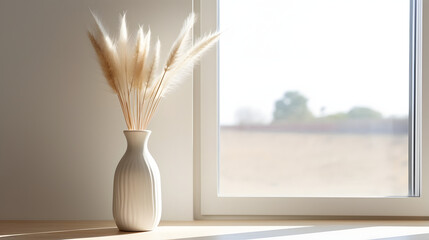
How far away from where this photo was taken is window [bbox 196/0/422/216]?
1.65 m

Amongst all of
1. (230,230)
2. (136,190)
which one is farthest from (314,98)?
(136,190)

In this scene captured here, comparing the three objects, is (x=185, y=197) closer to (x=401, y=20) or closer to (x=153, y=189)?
(x=153, y=189)

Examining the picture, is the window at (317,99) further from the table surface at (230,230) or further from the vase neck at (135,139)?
the vase neck at (135,139)

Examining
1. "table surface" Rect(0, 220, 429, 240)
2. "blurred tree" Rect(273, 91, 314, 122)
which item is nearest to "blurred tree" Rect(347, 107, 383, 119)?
"blurred tree" Rect(273, 91, 314, 122)

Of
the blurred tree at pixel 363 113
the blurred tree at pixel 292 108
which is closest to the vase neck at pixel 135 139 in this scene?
the blurred tree at pixel 292 108

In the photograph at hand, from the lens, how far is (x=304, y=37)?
166 cm

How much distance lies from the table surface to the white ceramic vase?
3 centimetres

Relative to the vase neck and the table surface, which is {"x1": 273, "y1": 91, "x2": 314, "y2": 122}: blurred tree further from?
the vase neck

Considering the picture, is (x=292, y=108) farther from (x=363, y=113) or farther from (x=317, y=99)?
(x=363, y=113)

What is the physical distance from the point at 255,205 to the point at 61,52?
2.43ft

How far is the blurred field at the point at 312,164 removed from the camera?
1.65 meters

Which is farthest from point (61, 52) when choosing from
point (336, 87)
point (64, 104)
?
point (336, 87)

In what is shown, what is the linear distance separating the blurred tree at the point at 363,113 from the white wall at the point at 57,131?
1.65ft

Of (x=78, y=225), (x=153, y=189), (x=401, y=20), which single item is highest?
(x=401, y=20)
